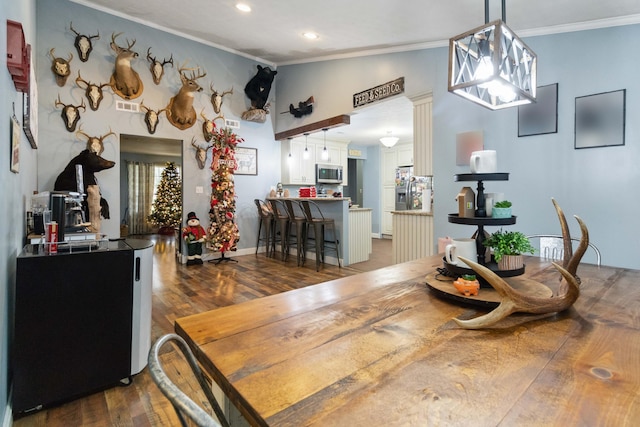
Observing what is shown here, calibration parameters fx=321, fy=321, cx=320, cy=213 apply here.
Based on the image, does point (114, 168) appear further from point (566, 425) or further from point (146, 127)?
point (566, 425)

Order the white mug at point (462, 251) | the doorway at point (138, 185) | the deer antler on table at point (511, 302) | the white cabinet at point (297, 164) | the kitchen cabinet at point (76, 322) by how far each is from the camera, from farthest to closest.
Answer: the doorway at point (138, 185)
the white cabinet at point (297, 164)
the kitchen cabinet at point (76, 322)
the white mug at point (462, 251)
the deer antler on table at point (511, 302)

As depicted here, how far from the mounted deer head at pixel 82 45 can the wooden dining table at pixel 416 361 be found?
16.6 ft

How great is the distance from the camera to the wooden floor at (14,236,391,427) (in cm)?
165

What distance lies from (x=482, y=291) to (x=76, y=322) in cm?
200

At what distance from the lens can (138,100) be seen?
190 inches

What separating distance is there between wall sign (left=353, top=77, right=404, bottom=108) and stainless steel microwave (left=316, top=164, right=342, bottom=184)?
7.71 ft

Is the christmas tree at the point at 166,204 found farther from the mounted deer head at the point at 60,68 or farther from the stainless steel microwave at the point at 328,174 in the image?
the mounted deer head at the point at 60,68

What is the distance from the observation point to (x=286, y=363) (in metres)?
0.66

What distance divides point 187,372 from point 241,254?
3.97m

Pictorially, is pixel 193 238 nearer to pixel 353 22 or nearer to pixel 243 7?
pixel 243 7

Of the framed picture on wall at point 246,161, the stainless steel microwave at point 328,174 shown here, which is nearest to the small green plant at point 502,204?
the framed picture on wall at point 246,161

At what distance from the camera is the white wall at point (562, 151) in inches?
103

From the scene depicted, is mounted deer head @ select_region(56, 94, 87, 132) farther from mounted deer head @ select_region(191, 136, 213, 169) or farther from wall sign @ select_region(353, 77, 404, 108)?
wall sign @ select_region(353, 77, 404, 108)

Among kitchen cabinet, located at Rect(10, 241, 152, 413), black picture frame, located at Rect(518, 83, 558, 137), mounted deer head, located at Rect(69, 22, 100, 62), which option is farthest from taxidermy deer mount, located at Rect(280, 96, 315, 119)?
kitchen cabinet, located at Rect(10, 241, 152, 413)
